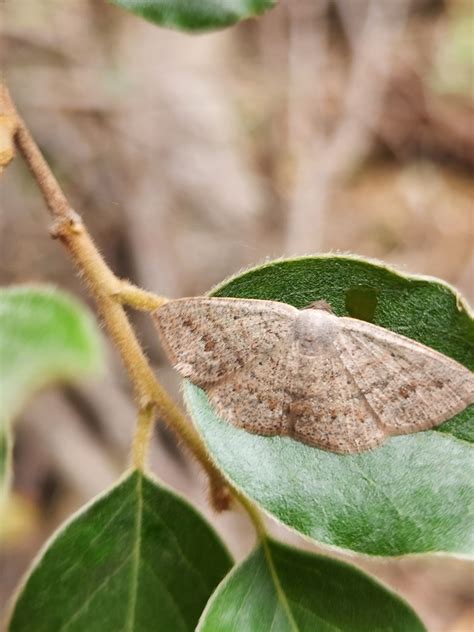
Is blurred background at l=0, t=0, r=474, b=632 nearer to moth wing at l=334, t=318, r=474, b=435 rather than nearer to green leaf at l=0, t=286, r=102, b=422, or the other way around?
green leaf at l=0, t=286, r=102, b=422

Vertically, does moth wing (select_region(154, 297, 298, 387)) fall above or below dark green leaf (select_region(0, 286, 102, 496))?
below

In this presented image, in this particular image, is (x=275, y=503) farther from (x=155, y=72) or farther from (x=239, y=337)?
(x=155, y=72)

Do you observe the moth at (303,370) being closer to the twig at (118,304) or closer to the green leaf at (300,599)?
the twig at (118,304)

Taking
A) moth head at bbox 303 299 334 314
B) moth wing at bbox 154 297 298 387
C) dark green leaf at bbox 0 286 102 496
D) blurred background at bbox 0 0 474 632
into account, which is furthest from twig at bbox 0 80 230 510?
blurred background at bbox 0 0 474 632

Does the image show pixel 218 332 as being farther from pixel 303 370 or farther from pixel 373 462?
pixel 373 462

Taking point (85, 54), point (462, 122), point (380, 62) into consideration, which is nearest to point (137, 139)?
point (85, 54)

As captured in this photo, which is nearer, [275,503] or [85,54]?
[275,503]
